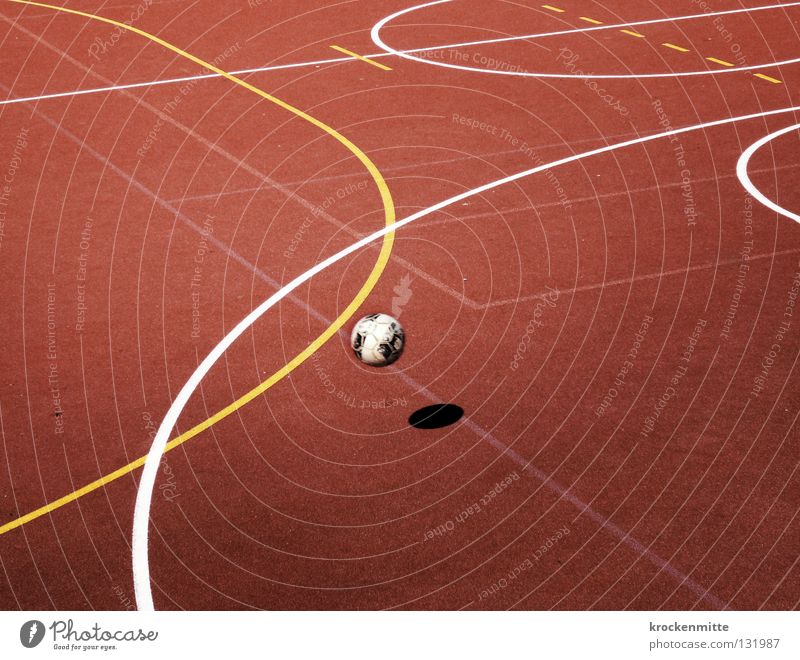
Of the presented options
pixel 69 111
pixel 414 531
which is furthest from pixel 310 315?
pixel 69 111

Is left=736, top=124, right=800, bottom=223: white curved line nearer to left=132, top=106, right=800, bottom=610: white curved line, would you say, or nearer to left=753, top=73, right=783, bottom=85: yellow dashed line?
left=132, top=106, right=800, bottom=610: white curved line

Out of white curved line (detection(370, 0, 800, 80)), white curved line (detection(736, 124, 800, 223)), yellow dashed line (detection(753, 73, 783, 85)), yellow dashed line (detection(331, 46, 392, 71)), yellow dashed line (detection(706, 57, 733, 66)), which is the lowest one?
white curved line (detection(736, 124, 800, 223))

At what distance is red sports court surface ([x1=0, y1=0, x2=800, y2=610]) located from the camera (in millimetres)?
7895

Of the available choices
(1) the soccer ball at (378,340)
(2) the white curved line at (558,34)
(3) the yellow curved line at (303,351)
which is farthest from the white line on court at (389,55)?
(1) the soccer ball at (378,340)

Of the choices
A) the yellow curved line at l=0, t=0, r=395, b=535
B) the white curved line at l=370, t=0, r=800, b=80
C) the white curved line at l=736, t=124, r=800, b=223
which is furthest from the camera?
the white curved line at l=370, t=0, r=800, b=80

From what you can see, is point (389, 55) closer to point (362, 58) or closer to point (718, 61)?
point (362, 58)

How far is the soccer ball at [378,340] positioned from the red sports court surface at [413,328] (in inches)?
17.7

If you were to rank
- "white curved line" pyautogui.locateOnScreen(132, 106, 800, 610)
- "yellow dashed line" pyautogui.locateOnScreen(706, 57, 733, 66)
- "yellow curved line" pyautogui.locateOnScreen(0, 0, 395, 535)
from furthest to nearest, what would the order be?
Result: "yellow dashed line" pyautogui.locateOnScreen(706, 57, 733, 66)
"yellow curved line" pyautogui.locateOnScreen(0, 0, 395, 535)
"white curved line" pyautogui.locateOnScreen(132, 106, 800, 610)

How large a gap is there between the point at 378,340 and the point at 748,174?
24.4 feet

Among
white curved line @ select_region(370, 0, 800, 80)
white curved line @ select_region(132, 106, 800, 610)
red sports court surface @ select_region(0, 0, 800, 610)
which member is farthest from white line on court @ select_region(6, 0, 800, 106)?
white curved line @ select_region(132, 106, 800, 610)

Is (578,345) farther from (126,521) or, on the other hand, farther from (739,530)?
(126,521)

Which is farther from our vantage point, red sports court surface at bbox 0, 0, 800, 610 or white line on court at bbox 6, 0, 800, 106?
white line on court at bbox 6, 0, 800, 106

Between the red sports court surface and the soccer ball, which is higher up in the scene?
the soccer ball

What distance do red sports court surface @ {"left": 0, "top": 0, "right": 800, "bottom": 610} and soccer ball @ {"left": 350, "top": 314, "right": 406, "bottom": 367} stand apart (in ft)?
1.47
